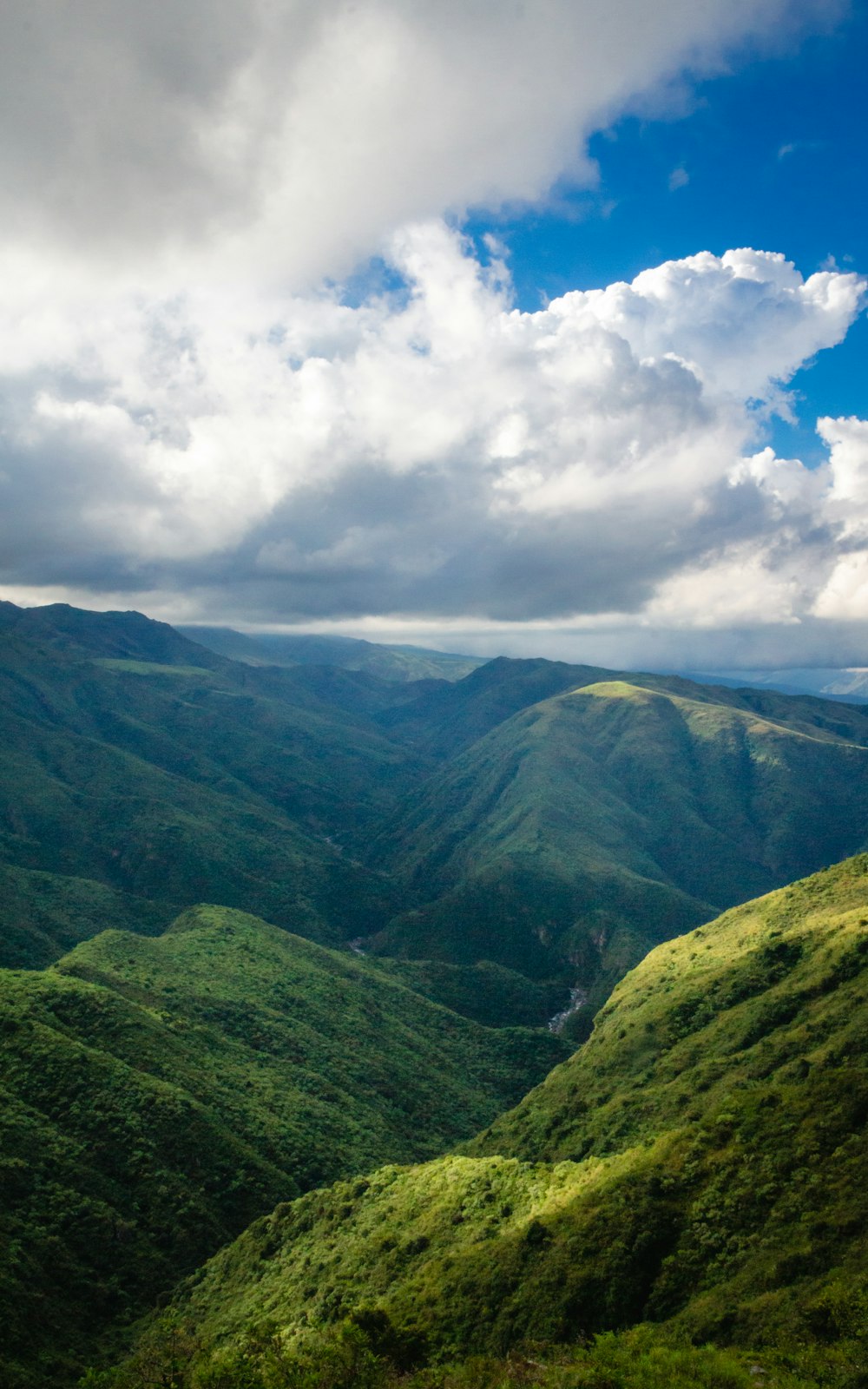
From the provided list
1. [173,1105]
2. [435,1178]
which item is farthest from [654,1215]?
[173,1105]

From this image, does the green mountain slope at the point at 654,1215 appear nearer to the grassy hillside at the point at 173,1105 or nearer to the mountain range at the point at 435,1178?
the mountain range at the point at 435,1178

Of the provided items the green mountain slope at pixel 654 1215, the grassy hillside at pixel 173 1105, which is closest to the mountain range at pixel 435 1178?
the green mountain slope at pixel 654 1215

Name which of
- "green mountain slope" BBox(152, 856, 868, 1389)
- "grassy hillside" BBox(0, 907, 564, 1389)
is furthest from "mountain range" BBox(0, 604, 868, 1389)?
"grassy hillside" BBox(0, 907, 564, 1389)

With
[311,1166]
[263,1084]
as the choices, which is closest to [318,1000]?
[263,1084]

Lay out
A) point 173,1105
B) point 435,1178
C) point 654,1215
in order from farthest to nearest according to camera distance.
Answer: point 173,1105
point 435,1178
point 654,1215

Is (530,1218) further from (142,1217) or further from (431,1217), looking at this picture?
(142,1217)

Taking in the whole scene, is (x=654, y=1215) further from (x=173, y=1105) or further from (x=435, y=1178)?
(x=173, y=1105)
